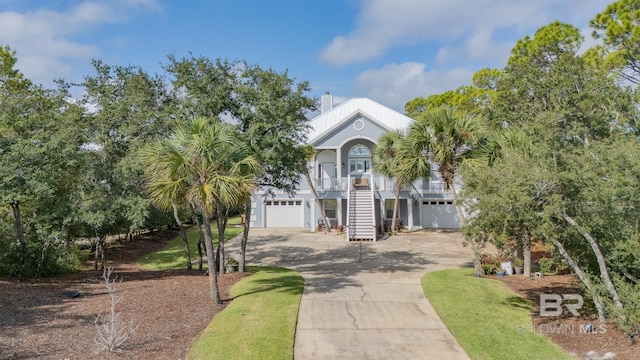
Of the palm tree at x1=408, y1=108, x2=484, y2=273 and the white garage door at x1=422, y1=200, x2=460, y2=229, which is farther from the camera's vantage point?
the white garage door at x1=422, y1=200, x2=460, y2=229

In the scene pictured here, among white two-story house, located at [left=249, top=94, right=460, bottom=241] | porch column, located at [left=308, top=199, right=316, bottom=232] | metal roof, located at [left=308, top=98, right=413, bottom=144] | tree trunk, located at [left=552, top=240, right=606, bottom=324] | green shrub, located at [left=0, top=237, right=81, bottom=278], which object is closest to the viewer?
tree trunk, located at [left=552, top=240, right=606, bottom=324]

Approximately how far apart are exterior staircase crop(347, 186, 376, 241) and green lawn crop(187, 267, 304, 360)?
11407 millimetres

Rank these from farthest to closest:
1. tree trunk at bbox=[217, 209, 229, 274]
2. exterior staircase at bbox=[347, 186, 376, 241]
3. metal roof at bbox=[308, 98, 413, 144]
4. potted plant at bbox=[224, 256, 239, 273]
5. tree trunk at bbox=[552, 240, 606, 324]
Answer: metal roof at bbox=[308, 98, 413, 144], exterior staircase at bbox=[347, 186, 376, 241], potted plant at bbox=[224, 256, 239, 273], tree trunk at bbox=[217, 209, 229, 274], tree trunk at bbox=[552, 240, 606, 324]

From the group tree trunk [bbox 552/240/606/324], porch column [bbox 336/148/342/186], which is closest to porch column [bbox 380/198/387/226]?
porch column [bbox 336/148/342/186]

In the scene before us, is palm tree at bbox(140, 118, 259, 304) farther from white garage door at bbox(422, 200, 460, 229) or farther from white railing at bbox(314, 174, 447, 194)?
white garage door at bbox(422, 200, 460, 229)

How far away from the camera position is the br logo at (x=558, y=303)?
1011 cm

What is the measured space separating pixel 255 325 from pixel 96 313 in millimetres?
3906

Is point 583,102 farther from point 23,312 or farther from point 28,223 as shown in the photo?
point 28,223

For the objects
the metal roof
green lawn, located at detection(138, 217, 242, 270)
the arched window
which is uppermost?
the metal roof

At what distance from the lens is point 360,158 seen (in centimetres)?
3103

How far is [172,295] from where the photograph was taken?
11.5 metres

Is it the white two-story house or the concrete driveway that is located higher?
the white two-story house

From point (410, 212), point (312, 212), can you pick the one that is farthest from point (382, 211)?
point (312, 212)

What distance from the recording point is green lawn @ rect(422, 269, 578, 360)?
7824 mm
